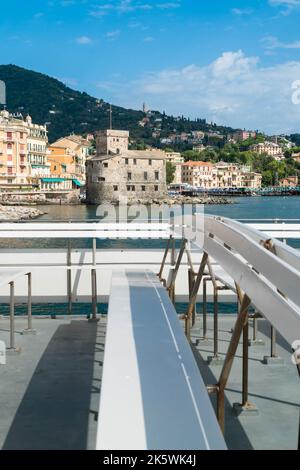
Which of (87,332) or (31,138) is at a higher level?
(31,138)

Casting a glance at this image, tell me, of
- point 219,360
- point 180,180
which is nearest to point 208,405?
point 219,360

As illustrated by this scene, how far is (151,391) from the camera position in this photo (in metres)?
1.88

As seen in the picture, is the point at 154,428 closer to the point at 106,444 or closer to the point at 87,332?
the point at 106,444

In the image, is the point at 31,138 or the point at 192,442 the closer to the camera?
the point at 192,442

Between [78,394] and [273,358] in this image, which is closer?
[78,394]

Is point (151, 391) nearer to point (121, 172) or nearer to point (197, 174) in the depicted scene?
point (121, 172)

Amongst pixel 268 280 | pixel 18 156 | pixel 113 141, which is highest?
pixel 113 141

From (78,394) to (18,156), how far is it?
261 ft

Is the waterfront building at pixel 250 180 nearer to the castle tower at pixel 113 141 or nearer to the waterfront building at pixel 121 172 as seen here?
the waterfront building at pixel 121 172

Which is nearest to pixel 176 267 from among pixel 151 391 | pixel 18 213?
pixel 151 391

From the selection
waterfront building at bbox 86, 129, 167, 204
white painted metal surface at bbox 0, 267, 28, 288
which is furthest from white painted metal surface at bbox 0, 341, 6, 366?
waterfront building at bbox 86, 129, 167, 204

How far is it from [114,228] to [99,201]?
78.5m
